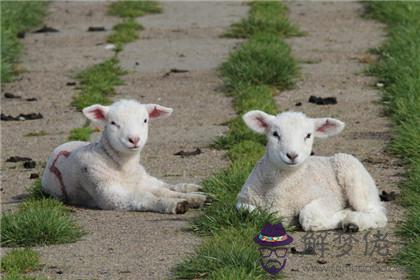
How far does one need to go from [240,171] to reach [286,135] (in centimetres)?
146

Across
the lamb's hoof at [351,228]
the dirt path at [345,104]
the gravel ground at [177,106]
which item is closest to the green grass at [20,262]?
the gravel ground at [177,106]

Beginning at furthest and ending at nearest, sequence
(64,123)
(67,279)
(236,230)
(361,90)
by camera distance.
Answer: (361,90) → (64,123) → (236,230) → (67,279)

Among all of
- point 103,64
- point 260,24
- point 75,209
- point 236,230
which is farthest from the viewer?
point 260,24

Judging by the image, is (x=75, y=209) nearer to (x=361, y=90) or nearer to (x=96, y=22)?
(x=361, y=90)

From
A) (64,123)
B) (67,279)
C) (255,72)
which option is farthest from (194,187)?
(255,72)

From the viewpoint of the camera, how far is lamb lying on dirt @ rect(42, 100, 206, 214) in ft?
33.5

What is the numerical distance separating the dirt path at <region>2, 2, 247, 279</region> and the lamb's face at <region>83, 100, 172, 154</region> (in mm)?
565

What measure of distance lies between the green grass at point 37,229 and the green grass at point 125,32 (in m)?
7.86

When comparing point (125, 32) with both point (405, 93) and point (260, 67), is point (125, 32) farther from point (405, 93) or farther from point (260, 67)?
point (405, 93)

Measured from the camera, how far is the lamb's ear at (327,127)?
9531 millimetres

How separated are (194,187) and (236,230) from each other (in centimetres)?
159

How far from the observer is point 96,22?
1872 cm

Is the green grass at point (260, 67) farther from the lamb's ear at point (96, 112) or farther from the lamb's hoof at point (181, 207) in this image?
the lamb's hoof at point (181, 207)

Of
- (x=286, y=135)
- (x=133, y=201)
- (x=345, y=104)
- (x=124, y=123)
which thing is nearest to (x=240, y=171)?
(x=133, y=201)
